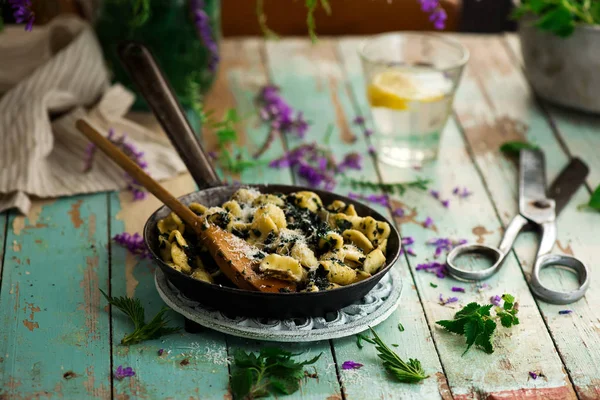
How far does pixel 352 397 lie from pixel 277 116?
87cm

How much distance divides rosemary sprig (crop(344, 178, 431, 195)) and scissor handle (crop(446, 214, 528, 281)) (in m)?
0.22

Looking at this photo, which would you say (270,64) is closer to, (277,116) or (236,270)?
(277,116)

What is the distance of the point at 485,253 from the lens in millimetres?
1293

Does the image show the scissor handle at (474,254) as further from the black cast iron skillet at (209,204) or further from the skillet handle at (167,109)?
the skillet handle at (167,109)

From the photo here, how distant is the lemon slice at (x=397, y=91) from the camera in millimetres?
1514

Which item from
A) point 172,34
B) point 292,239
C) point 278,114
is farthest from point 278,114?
point 292,239

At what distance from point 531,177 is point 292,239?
56cm

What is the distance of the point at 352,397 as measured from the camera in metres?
1.00

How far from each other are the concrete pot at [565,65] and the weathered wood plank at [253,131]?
1.83 ft

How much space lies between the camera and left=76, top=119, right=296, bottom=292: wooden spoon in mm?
1051

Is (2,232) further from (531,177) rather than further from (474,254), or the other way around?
(531,177)

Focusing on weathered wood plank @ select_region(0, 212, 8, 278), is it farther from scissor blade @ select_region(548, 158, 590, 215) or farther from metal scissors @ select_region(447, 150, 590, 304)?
scissor blade @ select_region(548, 158, 590, 215)

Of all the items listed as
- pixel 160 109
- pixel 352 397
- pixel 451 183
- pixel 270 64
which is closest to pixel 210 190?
pixel 160 109

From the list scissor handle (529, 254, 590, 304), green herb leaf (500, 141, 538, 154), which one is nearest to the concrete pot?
green herb leaf (500, 141, 538, 154)
